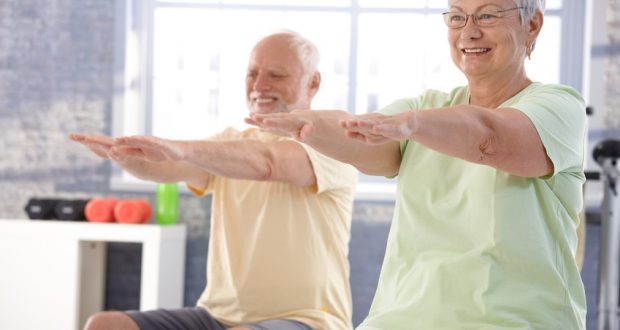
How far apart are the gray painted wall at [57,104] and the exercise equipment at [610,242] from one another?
78.1 inches

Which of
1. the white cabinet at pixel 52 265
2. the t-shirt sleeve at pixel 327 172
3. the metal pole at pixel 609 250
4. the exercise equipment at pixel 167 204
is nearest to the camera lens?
the t-shirt sleeve at pixel 327 172

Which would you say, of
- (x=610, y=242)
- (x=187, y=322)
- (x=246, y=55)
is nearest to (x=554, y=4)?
(x=610, y=242)

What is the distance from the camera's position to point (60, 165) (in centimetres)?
484

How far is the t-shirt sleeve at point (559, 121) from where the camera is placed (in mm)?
1545

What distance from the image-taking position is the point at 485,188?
1.62 m

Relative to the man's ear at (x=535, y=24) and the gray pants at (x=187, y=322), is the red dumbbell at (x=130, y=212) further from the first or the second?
the man's ear at (x=535, y=24)

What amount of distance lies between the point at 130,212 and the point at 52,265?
16.9 inches

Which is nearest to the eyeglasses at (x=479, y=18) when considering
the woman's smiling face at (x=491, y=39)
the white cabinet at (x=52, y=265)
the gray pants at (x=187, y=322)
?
the woman's smiling face at (x=491, y=39)

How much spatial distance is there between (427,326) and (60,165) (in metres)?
3.56

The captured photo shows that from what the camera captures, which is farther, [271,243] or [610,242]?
[610,242]

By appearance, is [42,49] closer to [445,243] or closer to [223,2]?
[223,2]

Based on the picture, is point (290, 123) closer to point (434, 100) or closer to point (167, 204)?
point (434, 100)

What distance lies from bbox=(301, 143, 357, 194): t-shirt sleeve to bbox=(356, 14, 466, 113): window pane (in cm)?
234

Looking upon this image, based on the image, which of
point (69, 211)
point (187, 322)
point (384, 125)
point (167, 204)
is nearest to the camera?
point (384, 125)
